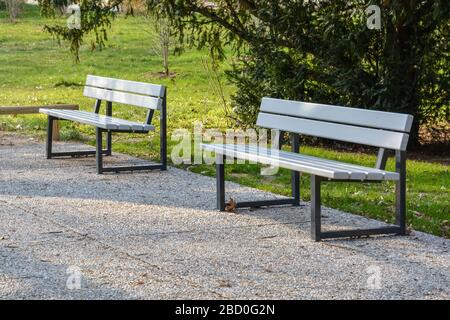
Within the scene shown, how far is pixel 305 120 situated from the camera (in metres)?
7.96

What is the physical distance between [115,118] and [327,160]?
3710 mm

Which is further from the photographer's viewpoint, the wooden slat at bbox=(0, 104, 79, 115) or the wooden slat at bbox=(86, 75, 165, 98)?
the wooden slat at bbox=(0, 104, 79, 115)

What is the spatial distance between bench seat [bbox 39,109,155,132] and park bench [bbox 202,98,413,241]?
1.65 m

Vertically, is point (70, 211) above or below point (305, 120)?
below

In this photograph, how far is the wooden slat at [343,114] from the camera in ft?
22.7

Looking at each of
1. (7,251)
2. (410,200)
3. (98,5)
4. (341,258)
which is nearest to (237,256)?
(341,258)

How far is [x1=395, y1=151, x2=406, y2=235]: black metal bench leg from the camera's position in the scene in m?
7.00

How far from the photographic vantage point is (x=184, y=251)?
6633 mm

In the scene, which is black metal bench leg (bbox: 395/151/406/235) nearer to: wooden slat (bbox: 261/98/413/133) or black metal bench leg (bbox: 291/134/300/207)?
wooden slat (bbox: 261/98/413/133)

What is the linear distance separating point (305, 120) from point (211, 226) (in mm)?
1177

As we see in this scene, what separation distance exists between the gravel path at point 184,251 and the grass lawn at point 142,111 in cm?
58

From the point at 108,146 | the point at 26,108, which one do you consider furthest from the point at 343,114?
the point at 26,108

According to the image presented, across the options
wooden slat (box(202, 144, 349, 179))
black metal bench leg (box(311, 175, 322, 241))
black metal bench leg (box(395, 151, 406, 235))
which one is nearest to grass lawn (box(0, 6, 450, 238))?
black metal bench leg (box(395, 151, 406, 235))
